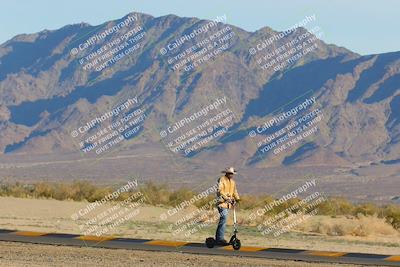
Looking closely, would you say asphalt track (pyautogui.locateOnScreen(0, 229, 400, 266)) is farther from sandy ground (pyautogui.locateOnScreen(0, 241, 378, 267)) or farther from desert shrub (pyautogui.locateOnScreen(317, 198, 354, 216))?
desert shrub (pyautogui.locateOnScreen(317, 198, 354, 216))

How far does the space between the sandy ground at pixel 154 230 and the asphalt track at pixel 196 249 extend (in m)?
2.39

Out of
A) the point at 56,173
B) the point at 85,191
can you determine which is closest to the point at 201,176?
the point at 56,173

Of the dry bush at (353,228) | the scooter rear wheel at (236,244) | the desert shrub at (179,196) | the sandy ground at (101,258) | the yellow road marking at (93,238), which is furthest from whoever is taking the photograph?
the desert shrub at (179,196)

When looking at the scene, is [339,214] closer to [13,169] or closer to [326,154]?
[13,169]

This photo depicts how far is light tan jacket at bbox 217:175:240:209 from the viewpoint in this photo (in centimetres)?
1864

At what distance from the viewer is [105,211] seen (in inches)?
1319

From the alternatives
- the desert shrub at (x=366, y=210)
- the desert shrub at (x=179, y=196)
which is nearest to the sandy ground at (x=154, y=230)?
the desert shrub at (x=179, y=196)

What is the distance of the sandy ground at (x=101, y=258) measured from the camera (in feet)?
50.4

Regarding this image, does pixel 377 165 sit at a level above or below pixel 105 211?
below

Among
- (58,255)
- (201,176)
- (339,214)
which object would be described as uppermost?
(58,255)

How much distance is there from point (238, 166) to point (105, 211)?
446 ft

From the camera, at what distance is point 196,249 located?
18.7m

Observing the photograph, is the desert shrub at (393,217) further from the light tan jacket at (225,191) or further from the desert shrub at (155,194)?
the light tan jacket at (225,191)

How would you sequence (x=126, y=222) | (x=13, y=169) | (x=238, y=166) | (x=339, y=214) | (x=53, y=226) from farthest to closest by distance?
(x=238, y=166), (x=13, y=169), (x=339, y=214), (x=126, y=222), (x=53, y=226)
